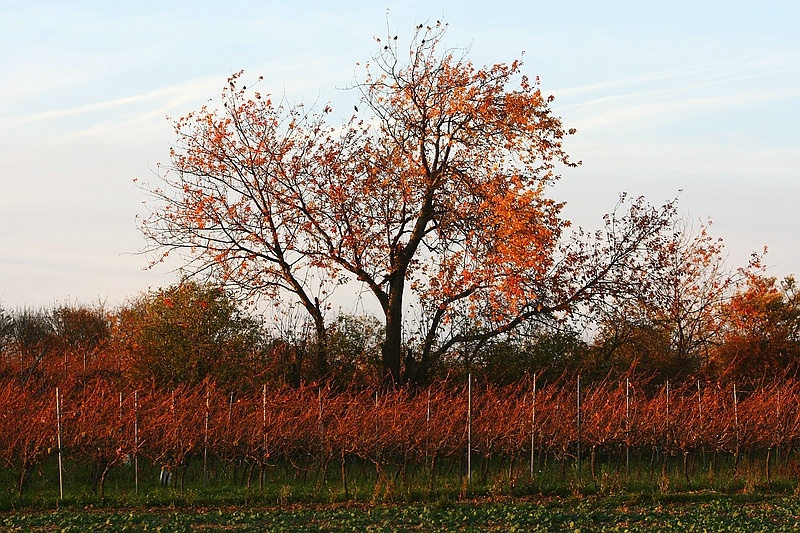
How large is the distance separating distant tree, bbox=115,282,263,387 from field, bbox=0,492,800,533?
9.41 metres

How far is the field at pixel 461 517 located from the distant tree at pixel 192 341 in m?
9.41

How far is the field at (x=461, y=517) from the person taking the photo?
1257cm

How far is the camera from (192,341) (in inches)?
948

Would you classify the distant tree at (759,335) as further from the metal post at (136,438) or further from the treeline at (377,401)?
the metal post at (136,438)

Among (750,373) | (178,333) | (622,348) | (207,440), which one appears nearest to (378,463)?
(207,440)

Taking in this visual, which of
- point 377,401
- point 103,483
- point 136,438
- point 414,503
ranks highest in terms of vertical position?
point 377,401

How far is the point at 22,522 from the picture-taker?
13133mm

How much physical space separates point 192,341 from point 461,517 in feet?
39.2

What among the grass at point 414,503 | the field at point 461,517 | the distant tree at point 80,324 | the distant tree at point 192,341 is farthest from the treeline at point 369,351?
the distant tree at point 80,324

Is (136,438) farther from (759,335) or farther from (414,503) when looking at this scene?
(759,335)

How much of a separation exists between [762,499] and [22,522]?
1054 cm

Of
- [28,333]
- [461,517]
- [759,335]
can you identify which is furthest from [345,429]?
[28,333]

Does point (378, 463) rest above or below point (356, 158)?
below

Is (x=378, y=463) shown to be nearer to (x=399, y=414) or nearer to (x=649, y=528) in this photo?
(x=399, y=414)
